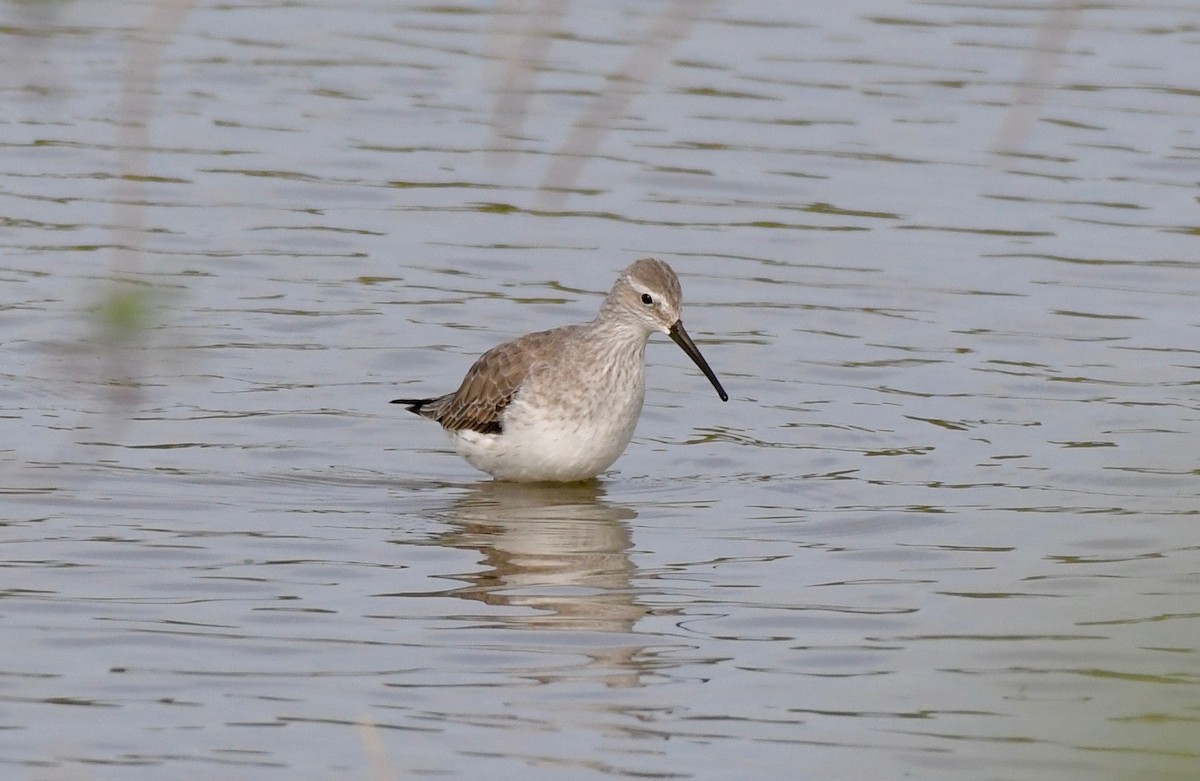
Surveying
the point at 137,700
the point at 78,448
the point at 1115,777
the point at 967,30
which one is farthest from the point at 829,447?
the point at 967,30

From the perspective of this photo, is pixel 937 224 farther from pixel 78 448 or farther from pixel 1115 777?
pixel 1115 777

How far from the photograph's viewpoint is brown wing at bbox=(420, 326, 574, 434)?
1247 cm

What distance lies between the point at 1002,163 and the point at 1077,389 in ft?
15.0

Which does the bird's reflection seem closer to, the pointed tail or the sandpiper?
the sandpiper

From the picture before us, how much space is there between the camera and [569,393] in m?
12.4

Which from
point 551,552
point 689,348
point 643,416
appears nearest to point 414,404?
point 643,416

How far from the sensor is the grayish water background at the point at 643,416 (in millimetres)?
8320

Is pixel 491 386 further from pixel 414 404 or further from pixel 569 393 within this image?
pixel 414 404

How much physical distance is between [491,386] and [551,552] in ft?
5.81

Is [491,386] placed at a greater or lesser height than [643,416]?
greater

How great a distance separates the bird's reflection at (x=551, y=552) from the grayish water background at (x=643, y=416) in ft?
0.14

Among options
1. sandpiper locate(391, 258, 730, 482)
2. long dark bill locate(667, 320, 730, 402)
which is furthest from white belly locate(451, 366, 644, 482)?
long dark bill locate(667, 320, 730, 402)

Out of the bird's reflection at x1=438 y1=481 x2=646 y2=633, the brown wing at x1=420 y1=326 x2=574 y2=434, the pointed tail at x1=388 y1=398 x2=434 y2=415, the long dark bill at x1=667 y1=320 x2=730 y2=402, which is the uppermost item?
the long dark bill at x1=667 y1=320 x2=730 y2=402

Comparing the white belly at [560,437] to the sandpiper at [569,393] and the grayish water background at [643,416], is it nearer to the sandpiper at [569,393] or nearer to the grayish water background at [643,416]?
the sandpiper at [569,393]
